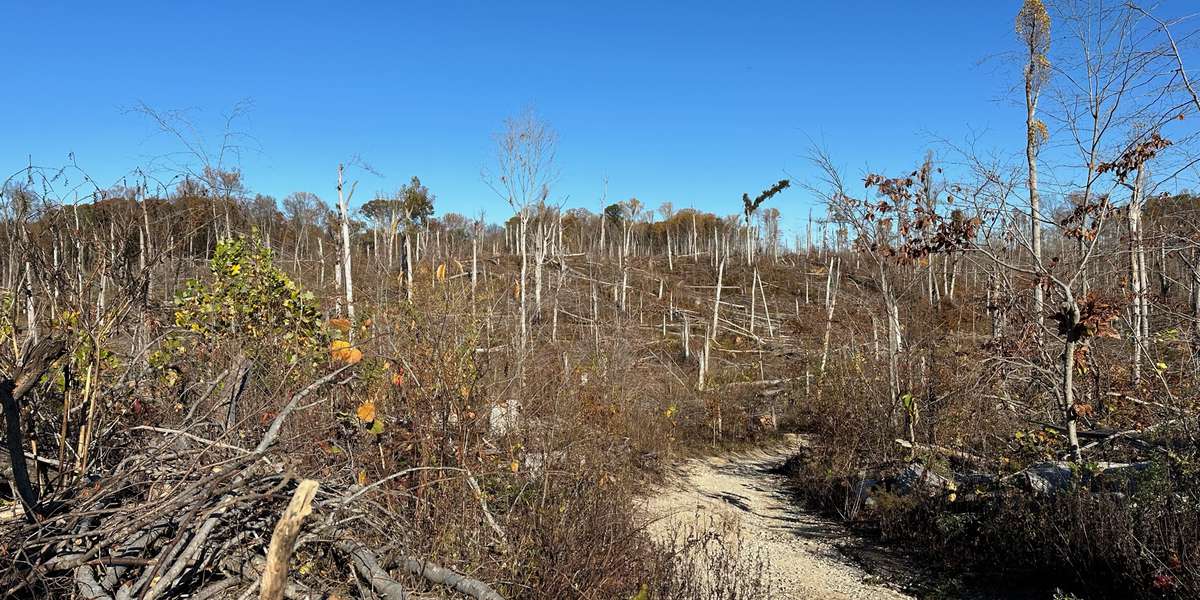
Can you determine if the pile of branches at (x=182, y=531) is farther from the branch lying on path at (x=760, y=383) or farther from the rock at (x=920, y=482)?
the branch lying on path at (x=760, y=383)

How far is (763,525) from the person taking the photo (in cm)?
686

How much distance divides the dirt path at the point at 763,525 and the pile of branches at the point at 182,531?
6.59 ft

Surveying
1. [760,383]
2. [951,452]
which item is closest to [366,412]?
[951,452]

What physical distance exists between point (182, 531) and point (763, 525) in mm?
5648

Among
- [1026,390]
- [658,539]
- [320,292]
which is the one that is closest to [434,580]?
[658,539]

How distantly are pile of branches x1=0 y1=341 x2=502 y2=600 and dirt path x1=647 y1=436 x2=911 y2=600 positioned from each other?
2009mm

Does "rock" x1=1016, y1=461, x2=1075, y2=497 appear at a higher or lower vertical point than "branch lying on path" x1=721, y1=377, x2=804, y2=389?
lower

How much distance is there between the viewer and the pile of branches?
259 centimetres

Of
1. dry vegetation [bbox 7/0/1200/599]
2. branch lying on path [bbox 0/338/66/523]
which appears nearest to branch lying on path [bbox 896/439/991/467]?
dry vegetation [bbox 7/0/1200/599]

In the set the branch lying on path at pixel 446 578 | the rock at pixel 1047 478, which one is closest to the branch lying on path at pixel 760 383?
the rock at pixel 1047 478

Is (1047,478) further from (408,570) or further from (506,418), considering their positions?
(408,570)

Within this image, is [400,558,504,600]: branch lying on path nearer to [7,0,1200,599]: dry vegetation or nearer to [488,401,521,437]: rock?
[7,0,1200,599]: dry vegetation

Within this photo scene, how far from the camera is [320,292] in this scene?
6.12m

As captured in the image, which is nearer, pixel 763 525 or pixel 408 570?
pixel 408 570
